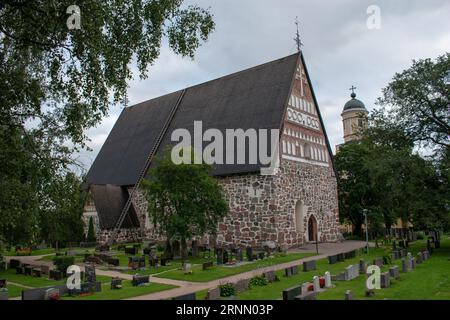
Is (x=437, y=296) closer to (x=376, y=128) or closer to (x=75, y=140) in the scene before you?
(x=75, y=140)

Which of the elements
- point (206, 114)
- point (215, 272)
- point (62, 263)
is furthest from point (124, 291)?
point (206, 114)

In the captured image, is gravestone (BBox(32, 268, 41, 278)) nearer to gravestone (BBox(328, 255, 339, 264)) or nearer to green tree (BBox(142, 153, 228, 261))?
green tree (BBox(142, 153, 228, 261))

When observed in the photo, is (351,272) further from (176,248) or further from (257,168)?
(176,248)

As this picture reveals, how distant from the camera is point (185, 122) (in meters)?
32.0

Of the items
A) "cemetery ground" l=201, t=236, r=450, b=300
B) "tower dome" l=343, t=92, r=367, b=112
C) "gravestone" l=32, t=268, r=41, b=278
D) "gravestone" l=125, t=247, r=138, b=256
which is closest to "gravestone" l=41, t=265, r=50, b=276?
"gravestone" l=32, t=268, r=41, b=278

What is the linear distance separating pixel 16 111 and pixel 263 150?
1641cm

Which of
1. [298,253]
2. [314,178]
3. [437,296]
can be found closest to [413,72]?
[314,178]

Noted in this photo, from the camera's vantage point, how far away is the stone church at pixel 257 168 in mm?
25594

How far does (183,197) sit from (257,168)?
5.67 metres

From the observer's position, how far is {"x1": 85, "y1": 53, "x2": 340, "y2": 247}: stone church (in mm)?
25594

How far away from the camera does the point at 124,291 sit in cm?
1409
